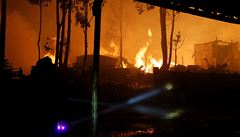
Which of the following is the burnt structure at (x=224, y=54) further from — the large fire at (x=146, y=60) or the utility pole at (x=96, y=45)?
the utility pole at (x=96, y=45)

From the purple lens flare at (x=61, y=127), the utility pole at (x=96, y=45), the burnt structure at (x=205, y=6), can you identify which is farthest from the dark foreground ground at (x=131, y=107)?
the burnt structure at (x=205, y=6)

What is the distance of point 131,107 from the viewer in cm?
1980

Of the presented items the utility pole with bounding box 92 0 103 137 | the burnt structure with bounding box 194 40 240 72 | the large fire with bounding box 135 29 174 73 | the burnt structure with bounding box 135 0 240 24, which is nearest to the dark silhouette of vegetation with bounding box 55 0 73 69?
the large fire with bounding box 135 29 174 73

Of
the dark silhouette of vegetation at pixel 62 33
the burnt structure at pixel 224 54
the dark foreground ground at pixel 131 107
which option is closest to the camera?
the dark foreground ground at pixel 131 107

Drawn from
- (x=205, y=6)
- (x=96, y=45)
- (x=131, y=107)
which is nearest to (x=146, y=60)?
(x=131, y=107)

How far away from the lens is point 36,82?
297 inches

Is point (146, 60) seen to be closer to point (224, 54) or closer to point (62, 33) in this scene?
point (224, 54)

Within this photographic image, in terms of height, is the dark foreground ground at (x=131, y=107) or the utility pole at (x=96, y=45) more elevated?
the utility pole at (x=96, y=45)

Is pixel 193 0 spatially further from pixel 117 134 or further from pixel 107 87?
pixel 107 87

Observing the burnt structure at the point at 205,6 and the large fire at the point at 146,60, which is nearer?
the burnt structure at the point at 205,6

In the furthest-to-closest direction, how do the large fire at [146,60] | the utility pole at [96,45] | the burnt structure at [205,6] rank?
1. the large fire at [146,60]
2. the burnt structure at [205,6]
3. the utility pole at [96,45]

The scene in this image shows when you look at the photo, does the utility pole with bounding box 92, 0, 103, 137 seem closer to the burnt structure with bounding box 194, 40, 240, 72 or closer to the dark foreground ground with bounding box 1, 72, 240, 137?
the dark foreground ground with bounding box 1, 72, 240, 137

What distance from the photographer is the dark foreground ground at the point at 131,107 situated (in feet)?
23.1

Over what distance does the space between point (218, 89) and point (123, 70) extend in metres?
13.6
